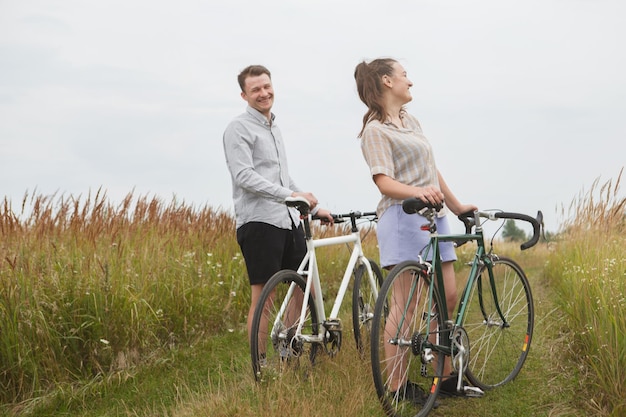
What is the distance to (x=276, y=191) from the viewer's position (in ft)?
15.4

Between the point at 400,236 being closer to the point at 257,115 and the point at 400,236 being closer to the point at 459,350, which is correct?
the point at 459,350

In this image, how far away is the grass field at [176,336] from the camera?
437 cm

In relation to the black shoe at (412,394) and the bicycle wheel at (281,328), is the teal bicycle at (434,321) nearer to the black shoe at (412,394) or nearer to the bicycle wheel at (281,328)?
the black shoe at (412,394)

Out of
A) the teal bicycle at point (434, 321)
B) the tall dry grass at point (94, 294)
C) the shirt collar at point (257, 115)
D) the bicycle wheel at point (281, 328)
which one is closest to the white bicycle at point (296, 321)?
the bicycle wheel at point (281, 328)

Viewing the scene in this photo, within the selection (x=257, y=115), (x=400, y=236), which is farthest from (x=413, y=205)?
(x=257, y=115)

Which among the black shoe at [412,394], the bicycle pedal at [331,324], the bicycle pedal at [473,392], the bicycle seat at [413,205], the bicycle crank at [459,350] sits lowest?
the bicycle pedal at [473,392]

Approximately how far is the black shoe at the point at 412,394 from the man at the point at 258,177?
3.87ft

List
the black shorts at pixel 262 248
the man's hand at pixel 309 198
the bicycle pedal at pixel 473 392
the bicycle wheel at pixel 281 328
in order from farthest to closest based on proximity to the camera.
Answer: the black shorts at pixel 262 248 < the bicycle pedal at pixel 473 392 < the man's hand at pixel 309 198 < the bicycle wheel at pixel 281 328

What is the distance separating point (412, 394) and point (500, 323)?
45.5 inches

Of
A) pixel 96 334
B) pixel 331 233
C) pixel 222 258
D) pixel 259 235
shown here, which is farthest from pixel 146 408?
pixel 331 233

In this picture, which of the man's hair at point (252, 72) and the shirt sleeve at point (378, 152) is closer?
the shirt sleeve at point (378, 152)

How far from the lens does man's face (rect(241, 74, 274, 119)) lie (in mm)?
5036

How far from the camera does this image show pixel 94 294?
5.83 m

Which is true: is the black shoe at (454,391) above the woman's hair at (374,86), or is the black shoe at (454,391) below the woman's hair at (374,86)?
below
